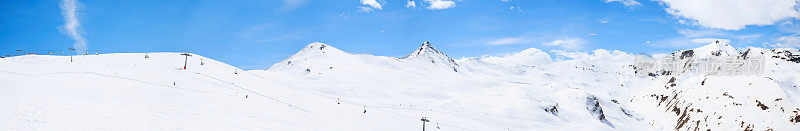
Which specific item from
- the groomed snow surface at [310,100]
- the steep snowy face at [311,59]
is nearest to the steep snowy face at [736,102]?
the groomed snow surface at [310,100]

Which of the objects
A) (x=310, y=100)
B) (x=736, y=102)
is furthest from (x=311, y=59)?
(x=736, y=102)

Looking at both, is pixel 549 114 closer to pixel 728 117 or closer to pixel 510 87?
pixel 510 87

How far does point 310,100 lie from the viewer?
58781mm

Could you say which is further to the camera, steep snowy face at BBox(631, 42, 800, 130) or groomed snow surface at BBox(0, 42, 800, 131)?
steep snowy face at BBox(631, 42, 800, 130)

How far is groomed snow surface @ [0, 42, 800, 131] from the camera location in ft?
94.5

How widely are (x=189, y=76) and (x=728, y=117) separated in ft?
390

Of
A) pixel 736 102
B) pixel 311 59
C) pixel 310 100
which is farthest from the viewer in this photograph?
pixel 311 59

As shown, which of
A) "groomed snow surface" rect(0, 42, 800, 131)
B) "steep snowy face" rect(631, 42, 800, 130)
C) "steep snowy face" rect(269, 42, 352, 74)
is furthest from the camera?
"steep snowy face" rect(269, 42, 352, 74)

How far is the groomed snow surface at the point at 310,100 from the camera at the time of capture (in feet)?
94.5

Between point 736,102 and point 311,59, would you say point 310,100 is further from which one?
point 736,102

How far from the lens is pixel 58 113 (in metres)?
25.7

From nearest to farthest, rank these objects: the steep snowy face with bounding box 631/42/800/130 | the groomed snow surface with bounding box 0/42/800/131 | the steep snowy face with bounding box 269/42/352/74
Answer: the groomed snow surface with bounding box 0/42/800/131 → the steep snowy face with bounding box 631/42/800/130 → the steep snowy face with bounding box 269/42/352/74

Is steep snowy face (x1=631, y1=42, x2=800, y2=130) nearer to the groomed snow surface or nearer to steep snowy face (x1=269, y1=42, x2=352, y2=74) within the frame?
the groomed snow surface

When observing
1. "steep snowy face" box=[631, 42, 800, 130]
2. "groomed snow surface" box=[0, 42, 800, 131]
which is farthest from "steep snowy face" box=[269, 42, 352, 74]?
"steep snowy face" box=[631, 42, 800, 130]
